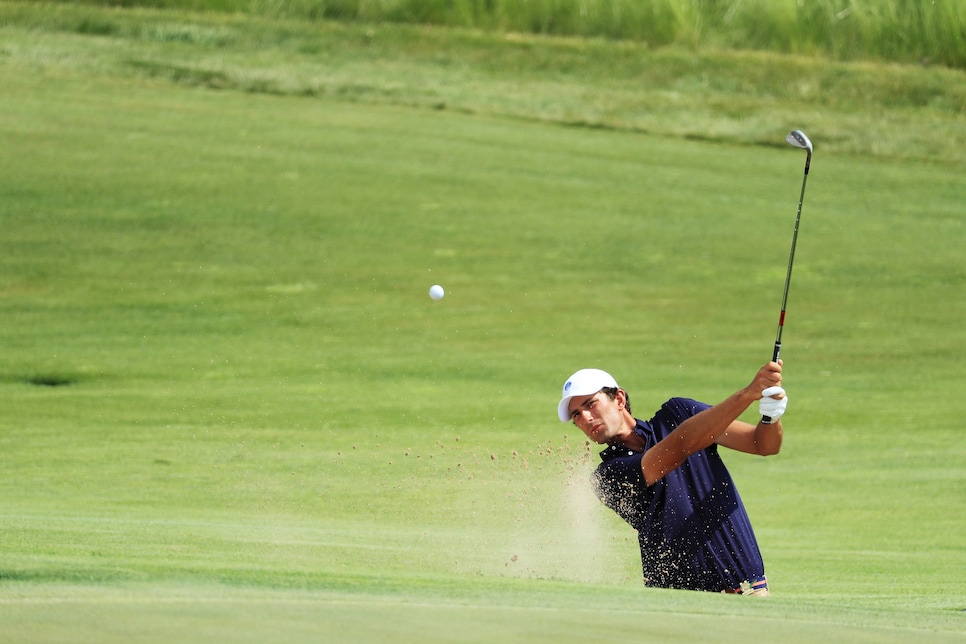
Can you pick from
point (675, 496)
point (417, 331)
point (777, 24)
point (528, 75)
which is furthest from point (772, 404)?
point (777, 24)

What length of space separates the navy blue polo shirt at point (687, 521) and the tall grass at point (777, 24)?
12.1 meters

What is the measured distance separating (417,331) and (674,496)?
6.67 meters

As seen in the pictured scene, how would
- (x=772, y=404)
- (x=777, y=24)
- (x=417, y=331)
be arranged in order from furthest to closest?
1. (x=777, y=24)
2. (x=417, y=331)
3. (x=772, y=404)

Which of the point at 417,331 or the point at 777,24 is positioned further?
the point at 777,24

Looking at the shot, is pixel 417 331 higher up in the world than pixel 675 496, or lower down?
lower down

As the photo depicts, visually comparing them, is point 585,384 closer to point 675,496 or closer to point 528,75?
point 675,496

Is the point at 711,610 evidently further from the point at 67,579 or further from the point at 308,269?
the point at 308,269

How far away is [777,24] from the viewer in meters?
16.2

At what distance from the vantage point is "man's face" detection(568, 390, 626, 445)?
15.5 ft

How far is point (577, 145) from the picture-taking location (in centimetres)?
1470

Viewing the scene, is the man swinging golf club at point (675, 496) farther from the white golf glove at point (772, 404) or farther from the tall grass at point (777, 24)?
the tall grass at point (777, 24)

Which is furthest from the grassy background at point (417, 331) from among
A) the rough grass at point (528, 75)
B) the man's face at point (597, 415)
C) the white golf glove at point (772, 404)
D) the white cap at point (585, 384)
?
the white golf glove at point (772, 404)

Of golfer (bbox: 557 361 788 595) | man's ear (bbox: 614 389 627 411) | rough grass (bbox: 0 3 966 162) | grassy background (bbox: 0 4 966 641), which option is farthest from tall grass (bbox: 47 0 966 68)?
golfer (bbox: 557 361 788 595)

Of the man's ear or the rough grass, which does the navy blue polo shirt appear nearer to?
the man's ear
